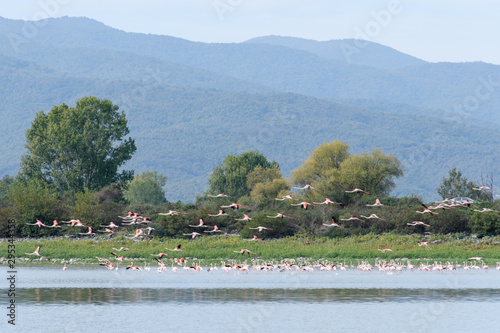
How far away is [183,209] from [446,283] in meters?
33.5

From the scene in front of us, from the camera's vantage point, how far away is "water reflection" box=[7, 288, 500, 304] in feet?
110

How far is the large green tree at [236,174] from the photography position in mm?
105688

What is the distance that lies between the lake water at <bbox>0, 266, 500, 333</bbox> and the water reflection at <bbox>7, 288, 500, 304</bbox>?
0.14ft


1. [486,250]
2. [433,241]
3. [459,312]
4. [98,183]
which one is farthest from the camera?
[98,183]

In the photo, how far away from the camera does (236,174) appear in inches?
4188

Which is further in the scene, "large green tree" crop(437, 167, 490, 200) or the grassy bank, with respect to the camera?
"large green tree" crop(437, 167, 490, 200)

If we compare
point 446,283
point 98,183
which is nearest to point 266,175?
point 98,183

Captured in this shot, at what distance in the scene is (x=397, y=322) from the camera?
28188 mm

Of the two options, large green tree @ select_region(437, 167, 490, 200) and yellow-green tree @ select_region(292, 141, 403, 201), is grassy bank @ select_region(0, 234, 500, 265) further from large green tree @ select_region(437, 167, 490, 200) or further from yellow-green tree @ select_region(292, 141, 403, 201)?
large green tree @ select_region(437, 167, 490, 200)

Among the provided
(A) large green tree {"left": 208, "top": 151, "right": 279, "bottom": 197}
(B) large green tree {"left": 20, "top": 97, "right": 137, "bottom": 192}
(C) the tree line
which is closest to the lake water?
(C) the tree line

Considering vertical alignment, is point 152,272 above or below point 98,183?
below

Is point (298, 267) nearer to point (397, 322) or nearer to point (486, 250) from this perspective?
point (486, 250)

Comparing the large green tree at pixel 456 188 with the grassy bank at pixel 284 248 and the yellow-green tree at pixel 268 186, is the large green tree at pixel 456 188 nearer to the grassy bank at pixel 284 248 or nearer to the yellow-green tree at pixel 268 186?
the yellow-green tree at pixel 268 186

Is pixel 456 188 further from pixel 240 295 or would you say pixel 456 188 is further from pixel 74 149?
pixel 240 295
